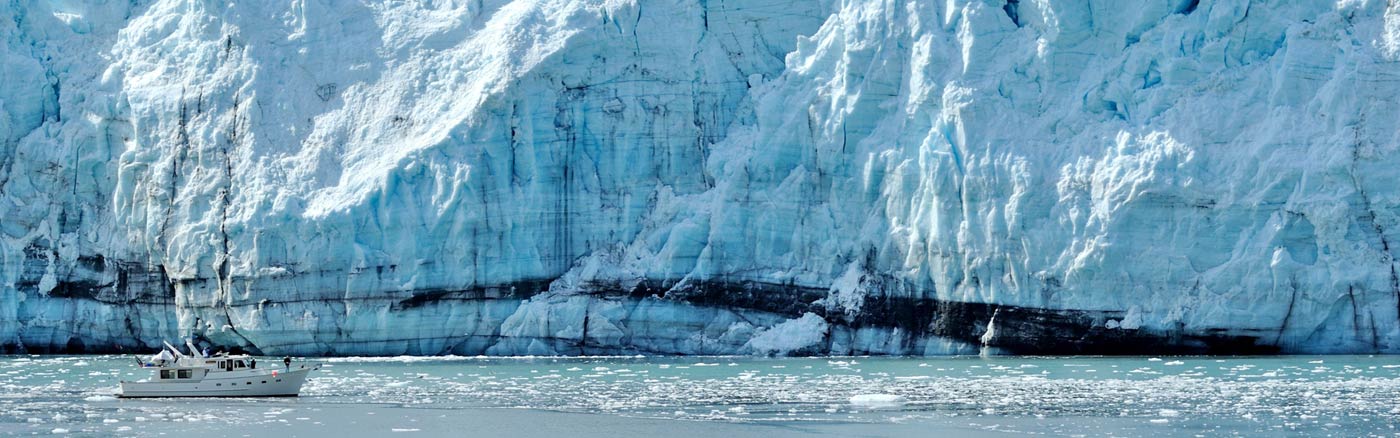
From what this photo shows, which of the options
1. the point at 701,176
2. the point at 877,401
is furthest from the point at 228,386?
the point at 701,176

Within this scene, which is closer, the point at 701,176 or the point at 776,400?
the point at 776,400

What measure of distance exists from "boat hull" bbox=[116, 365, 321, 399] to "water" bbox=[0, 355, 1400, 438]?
0.27 metres

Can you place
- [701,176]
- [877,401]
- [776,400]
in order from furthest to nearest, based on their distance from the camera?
Answer: [701,176], [776,400], [877,401]

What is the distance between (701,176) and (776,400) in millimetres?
10524

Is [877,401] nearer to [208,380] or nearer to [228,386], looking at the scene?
[228,386]

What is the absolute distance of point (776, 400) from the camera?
19.8 metres

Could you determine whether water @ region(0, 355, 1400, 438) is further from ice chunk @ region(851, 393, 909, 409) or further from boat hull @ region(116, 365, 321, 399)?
boat hull @ region(116, 365, 321, 399)

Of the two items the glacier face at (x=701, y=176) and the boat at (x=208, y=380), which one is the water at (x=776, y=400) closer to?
the boat at (x=208, y=380)

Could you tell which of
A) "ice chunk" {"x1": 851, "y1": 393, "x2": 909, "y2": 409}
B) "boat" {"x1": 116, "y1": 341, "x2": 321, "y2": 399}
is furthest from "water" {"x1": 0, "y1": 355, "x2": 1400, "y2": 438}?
"boat" {"x1": 116, "y1": 341, "x2": 321, "y2": 399}

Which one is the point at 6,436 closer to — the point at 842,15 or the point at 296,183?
the point at 296,183

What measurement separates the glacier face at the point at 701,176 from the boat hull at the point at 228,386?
22.6ft

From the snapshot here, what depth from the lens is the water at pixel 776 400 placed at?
1681 cm

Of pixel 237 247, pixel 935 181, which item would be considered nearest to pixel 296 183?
pixel 237 247

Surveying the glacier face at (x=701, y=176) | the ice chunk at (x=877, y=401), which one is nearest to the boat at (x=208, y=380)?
the glacier face at (x=701, y=176)
